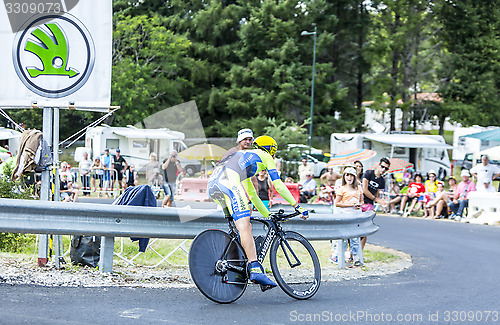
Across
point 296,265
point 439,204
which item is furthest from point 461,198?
point 296,265

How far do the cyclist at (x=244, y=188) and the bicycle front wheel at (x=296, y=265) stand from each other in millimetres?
240

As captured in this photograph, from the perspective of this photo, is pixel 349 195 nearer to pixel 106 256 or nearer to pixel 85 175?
pixel 106 256

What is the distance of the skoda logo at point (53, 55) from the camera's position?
8.32 metres

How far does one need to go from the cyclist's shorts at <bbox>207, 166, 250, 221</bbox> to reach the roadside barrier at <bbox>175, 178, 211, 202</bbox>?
16.5 metres

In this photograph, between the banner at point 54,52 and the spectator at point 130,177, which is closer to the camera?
the banner at point 54,52

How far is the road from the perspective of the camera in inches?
233

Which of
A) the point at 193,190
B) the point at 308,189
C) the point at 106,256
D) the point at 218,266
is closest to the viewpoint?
the point at 218,266

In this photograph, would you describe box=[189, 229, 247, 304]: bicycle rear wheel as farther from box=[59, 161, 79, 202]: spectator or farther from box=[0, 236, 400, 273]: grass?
box=[59, 161, 79, 202]: spectator

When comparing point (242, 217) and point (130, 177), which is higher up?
point (242, 217)

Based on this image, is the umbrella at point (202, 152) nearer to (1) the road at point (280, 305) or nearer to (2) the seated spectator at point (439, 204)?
(2) the seated spectator at point (439, 204)

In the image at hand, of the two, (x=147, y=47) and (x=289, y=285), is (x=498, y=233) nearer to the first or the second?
(x=289, y=285)

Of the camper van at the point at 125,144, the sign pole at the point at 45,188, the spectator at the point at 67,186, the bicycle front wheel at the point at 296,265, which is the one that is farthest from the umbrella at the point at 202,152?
the bicycle front wheel at the point at 296,265

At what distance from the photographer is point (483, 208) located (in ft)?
66.4

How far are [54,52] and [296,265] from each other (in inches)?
153
